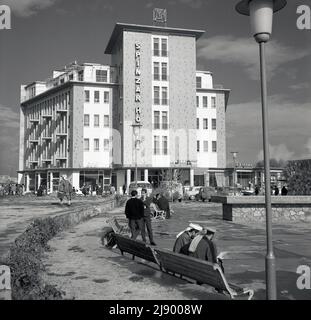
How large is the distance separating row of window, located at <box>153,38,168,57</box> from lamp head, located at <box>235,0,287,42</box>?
50.3 m

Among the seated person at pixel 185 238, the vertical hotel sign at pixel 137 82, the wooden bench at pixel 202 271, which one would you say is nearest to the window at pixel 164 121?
the vertical hotel sign at pixel 137 82

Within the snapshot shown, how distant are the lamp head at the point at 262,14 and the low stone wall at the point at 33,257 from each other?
4316mm

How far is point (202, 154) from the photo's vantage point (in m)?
59.0

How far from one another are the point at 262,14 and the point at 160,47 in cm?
5091

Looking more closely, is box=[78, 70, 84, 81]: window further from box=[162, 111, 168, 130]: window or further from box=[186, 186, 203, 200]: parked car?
box=[186, 186, 203, 200]: parked car

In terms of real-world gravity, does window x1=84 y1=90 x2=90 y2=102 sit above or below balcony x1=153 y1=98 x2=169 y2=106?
above

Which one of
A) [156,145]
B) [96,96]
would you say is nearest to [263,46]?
[156,145]

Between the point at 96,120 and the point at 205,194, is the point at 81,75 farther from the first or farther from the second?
the point at 205,194

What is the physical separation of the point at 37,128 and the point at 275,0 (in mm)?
66054

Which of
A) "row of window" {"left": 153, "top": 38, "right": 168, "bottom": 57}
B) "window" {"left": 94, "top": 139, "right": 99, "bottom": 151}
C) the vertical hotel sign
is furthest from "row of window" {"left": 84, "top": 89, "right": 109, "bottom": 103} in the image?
"row of window" {"left": 153, "top": 38, "right": 168, "bottom": 57}

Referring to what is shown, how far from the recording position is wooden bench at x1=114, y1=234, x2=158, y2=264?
816 cm
